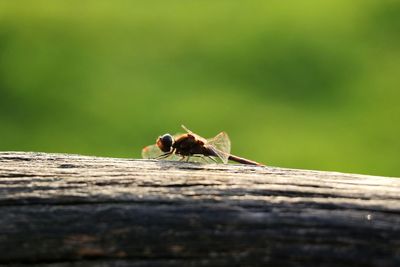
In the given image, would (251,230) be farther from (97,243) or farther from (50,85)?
(50,85)

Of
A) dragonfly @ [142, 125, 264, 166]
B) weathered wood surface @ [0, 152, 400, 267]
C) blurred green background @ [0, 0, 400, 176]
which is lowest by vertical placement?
weathered wood surface @ [0, 152, 400, 267]

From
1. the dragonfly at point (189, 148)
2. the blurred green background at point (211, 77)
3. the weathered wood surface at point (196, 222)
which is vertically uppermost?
the blurred green background at point (211, 77)

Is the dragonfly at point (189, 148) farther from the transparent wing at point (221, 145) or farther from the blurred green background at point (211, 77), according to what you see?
the blurred green background at point (211, 77)

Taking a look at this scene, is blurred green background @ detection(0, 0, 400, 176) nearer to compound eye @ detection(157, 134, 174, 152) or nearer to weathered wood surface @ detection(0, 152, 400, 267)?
compound eye @ detection(157, 134, 174, 152)

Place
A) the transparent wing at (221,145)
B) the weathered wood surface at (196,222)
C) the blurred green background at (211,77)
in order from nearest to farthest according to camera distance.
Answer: the weathered wood surface at (196,222) → the transparent wing at (221,145) → the blurred green background at (211,77)

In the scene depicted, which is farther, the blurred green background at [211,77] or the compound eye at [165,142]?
the blurred green background at [211,77]

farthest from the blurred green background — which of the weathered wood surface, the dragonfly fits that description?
the weathered wood surface

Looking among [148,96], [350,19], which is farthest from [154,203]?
[350,19]

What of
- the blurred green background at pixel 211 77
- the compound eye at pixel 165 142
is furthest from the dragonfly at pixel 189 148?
the blurred green background at pixel 211 77
